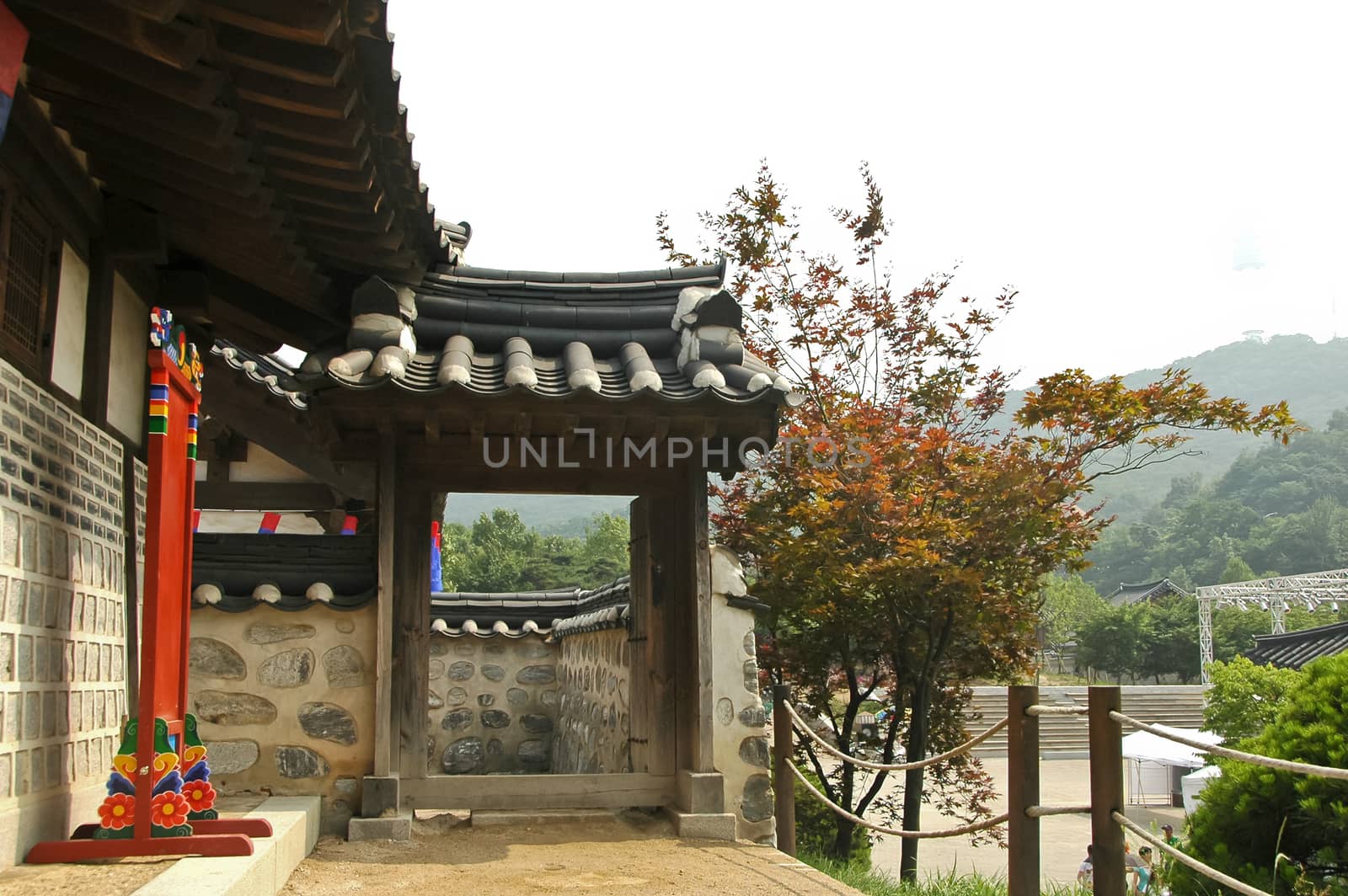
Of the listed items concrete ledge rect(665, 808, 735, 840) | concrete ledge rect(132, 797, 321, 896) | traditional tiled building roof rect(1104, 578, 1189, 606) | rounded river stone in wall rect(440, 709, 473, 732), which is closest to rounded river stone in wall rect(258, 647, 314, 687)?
concrete ledge rect(132, 797, 321, 896)

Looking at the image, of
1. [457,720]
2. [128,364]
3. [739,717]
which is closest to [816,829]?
[739,717]

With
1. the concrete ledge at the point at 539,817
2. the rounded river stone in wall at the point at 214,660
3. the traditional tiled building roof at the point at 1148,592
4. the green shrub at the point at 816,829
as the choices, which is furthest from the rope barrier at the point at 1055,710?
the traditional tiled building roof at the point at 1148,592

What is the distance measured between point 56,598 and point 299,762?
6.55ft

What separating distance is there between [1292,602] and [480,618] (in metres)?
40.0

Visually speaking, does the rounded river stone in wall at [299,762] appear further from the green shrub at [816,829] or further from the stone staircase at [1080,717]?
the stone staircase at [1080,717]

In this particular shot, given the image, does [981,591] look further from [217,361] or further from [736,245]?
[217,361]

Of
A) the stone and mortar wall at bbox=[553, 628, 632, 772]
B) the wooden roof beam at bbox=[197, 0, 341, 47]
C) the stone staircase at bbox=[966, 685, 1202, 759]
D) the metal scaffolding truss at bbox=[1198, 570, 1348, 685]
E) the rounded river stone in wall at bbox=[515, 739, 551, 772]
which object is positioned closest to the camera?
the wooden roof beam at bbox=[197, 0, 341, 47]

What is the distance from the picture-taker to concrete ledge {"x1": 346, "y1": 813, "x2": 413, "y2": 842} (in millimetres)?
5496

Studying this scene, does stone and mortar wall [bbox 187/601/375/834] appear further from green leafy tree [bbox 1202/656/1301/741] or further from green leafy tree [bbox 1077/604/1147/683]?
green leafy tree [bbox 1077/604/1147/683]

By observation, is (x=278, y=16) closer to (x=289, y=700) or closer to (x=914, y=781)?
(x=289, y=700)

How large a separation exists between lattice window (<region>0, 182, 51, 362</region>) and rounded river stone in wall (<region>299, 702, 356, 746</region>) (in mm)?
2431

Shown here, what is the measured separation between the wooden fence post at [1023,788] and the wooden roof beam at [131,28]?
334 cm

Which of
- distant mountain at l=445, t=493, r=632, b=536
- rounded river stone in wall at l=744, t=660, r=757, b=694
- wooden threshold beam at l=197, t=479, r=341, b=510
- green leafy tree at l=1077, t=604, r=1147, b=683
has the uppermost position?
distant mountain at l=445, t=493, r=632, b=536

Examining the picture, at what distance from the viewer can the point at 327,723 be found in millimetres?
5727
